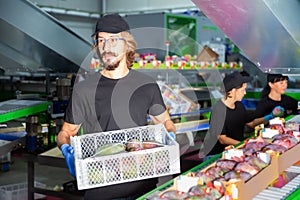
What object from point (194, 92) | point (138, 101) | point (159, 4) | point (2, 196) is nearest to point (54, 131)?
point (2, 196)

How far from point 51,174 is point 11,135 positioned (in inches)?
96.8

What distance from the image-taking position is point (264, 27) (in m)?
1.99

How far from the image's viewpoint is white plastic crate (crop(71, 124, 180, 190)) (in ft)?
5.41

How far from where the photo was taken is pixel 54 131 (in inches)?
154

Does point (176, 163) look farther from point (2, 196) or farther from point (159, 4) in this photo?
point (159, 4)

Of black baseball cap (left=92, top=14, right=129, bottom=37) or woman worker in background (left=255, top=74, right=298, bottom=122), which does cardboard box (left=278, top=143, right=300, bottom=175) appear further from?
woman worker in background (left=255, top=74, right=298, bottom=122)

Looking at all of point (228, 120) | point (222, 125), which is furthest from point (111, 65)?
point (228, 120)

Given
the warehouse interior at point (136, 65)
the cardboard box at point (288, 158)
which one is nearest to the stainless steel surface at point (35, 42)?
the warehouse interior at point (136, 65)

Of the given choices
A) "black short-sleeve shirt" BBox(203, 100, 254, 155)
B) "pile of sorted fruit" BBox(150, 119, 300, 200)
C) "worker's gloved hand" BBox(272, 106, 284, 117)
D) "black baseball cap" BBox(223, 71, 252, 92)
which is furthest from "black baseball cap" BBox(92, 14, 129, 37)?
"worker's gloved hand" BBox(272, 106, 284, 117)

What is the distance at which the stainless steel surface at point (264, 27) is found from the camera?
1.89 m

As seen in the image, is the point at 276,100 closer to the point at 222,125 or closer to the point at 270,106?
the point at 270,106

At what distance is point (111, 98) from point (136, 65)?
330cm

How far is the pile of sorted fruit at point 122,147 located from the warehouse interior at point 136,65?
0.78m

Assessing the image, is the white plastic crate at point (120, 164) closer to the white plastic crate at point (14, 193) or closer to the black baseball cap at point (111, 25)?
the black baseball cap at point (111, 25)
